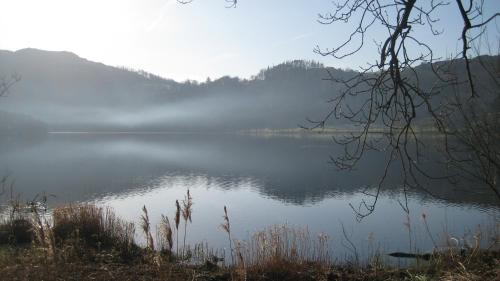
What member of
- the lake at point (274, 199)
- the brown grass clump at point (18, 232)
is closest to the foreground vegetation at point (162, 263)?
the brown grass clump at point (18, 232)

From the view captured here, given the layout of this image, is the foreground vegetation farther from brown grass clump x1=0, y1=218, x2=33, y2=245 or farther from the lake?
the lake

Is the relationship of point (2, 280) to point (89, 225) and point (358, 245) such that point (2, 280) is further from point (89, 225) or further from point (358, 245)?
point (358, 245)

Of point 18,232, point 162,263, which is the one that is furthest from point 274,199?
point 162,263

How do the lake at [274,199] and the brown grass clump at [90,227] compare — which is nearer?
the brown grass clump at [90,227]

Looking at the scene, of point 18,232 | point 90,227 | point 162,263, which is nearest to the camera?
point 162,263

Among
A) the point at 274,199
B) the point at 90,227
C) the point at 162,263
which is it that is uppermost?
the point at 162,263

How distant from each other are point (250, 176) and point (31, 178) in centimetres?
2298

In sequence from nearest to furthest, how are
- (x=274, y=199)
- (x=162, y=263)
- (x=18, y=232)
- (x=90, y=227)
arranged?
(x=162, y=263)
(x=18, y=232)
(x=90, y=227)
(x=274, y=199)

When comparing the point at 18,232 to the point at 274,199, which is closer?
the point at 18,232

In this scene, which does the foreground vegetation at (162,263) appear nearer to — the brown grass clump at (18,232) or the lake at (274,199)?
the brown grass clump at (18,232)

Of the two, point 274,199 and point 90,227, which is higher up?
point 90,227

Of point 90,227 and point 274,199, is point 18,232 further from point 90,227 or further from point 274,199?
point 274,199

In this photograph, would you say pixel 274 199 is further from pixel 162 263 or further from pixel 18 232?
pixel 162 263

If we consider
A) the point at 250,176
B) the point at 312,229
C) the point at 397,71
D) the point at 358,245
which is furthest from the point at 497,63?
the point at 250,176
